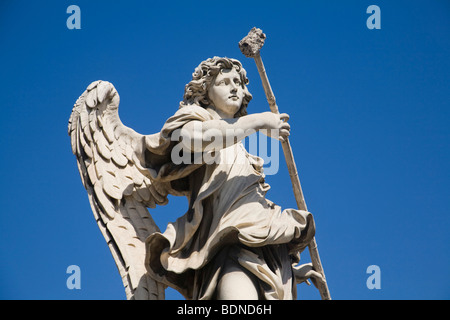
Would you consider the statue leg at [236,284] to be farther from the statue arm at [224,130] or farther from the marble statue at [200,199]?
the statue arm at [224,130]

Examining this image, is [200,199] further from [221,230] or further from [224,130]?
[224,130]

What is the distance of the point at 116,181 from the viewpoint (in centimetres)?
1208

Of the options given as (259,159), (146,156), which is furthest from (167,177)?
A: (259,159)

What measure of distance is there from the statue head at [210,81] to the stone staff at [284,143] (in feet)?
1.99

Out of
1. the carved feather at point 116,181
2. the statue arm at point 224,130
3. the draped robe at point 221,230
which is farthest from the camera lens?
the carved feather at point 116,181

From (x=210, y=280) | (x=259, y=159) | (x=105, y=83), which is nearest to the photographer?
(x=210, y=280)

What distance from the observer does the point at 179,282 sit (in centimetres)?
1131

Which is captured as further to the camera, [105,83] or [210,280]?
[105,83]

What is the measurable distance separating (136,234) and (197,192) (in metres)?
0.97

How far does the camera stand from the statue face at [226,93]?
464 inches

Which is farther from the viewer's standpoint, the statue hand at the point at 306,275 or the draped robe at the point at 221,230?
the statue hand at the point at 306,275

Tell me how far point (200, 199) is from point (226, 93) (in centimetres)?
141

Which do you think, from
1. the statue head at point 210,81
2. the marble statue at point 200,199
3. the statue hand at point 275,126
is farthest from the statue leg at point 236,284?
the statue head at point 210,81

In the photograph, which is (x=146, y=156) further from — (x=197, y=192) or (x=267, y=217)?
(x=267, y=217)
